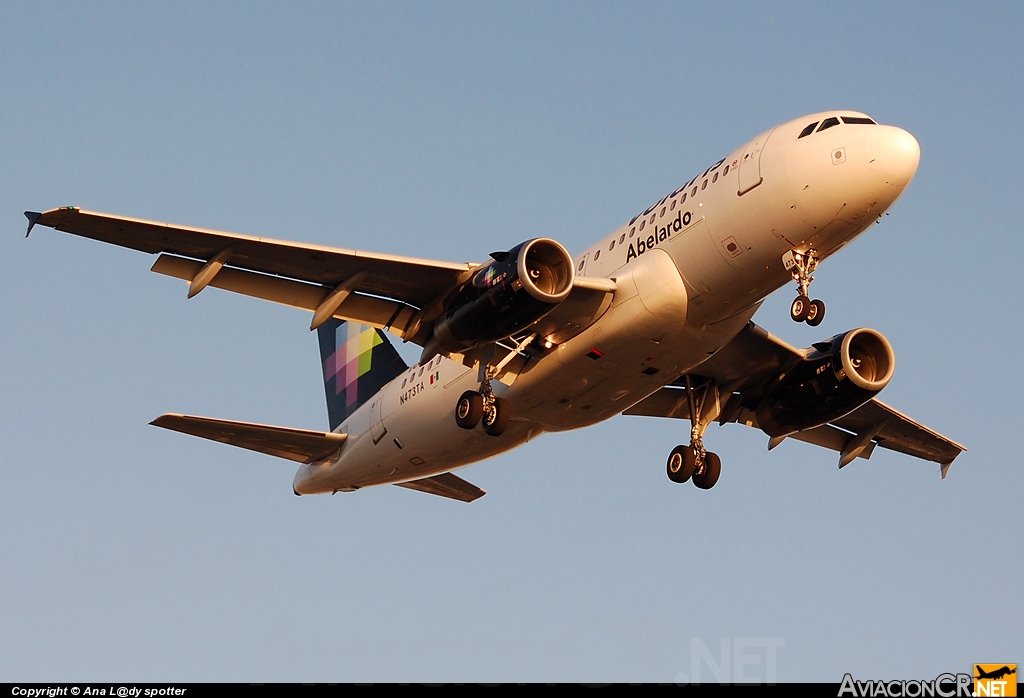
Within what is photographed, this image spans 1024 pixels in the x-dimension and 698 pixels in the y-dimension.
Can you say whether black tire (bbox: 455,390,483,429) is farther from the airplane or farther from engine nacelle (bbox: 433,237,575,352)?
engine nacelle (bbox: 433,237,575,352)

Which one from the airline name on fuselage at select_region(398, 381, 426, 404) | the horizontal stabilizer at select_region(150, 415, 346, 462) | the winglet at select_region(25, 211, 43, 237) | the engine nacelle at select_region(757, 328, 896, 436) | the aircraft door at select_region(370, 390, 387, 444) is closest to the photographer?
the winglet at select_region(25, 211, 43, 237)

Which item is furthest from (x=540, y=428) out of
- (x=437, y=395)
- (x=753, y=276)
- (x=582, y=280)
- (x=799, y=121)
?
(x=799, y=121)

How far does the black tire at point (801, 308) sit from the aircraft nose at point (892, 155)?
2.75 m

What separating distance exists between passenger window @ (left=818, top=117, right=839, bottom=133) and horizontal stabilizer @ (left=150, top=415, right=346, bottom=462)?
15.4 metres

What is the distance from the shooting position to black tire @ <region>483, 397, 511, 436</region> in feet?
95.2

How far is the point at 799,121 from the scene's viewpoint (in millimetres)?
26578

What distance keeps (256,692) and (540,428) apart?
11.9 m

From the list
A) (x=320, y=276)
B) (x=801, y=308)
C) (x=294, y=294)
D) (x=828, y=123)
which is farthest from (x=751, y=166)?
(x=294, y=294)

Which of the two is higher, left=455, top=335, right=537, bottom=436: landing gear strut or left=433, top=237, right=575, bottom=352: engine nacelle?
left=433, top=237, right=575, bottom=352: engine nacelle

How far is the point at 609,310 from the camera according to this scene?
2756cm

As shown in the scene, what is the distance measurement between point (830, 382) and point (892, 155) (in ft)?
27.0

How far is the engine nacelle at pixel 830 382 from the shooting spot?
31531mm

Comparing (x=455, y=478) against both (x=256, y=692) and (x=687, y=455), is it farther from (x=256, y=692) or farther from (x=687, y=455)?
(x=256, y=692)

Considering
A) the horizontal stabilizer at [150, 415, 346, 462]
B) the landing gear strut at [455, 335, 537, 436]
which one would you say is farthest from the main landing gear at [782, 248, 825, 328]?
the horizontal stabilizer at [150, 415, 346, 462]
